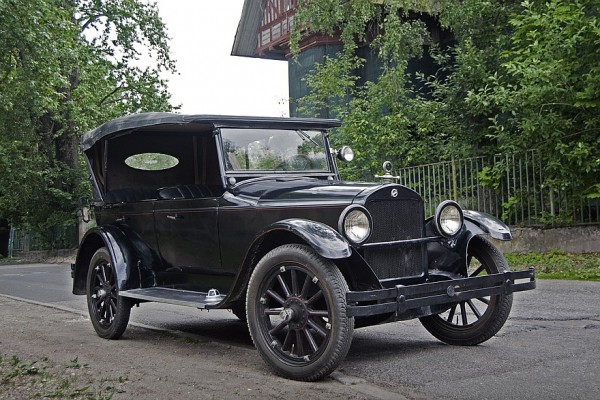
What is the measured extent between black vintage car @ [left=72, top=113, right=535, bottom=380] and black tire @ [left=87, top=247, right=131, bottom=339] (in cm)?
1

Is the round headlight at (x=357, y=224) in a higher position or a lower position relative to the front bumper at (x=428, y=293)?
higher

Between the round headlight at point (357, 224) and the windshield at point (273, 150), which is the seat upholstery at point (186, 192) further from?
the round headlight at point (357, 224)

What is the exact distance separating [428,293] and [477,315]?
1.08 metres

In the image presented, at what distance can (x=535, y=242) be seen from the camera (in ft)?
46.7

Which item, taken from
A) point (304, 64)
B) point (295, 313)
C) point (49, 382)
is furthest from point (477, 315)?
point (304, 64)

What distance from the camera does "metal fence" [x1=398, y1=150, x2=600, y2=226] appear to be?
45.3ft

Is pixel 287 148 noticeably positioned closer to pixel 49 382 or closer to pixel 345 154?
pixel 345 154

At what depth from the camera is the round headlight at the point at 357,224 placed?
553 cm

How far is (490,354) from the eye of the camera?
19.7 ft

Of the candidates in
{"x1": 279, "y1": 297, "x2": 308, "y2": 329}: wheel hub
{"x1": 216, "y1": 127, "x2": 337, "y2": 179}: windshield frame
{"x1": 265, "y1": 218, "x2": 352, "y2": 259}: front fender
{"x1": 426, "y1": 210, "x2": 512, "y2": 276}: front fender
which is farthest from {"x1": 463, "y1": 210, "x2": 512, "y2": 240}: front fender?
{"x1": 279, "y1": 297, "x2": 308, "y2": 329}: wheel hub

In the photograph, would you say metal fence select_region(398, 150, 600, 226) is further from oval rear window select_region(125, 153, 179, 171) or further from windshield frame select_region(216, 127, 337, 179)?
oval rear window select_region(125, 153, 179, 171)

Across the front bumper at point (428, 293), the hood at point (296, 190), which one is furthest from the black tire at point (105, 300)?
the front bumper at point (428, 293)

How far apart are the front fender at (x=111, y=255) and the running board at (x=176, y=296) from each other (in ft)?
0.56

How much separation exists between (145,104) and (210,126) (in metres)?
25.4
